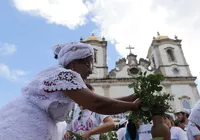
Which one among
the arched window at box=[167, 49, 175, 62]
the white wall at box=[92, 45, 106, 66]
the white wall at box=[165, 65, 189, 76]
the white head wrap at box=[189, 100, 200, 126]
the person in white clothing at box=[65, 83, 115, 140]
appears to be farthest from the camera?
the arched window at box=[167, 49, 175, 62]

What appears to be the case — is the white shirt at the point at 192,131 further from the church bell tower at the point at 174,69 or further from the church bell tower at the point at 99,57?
the church bell tower at the point at 99,57

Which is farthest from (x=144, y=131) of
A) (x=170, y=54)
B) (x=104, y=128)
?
(x=170, y=54)

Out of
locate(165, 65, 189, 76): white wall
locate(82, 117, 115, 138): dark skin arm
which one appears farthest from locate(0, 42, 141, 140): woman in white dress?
locate(165, 65, 189, 76): white wall

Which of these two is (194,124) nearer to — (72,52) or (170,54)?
(72,52)

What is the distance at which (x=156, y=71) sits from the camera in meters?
22.5

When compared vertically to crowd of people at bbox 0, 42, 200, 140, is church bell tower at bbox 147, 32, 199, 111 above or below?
above

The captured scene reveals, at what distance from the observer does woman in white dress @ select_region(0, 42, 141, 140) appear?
55.4 inches

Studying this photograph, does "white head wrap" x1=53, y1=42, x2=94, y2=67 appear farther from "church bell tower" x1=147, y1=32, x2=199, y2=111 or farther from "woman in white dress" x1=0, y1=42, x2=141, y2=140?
"church bell tower" x1=147, y1=32, x2=199, y2=111

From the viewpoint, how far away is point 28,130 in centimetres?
140

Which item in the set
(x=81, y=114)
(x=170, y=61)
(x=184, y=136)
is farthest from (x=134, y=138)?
(x=170, y=61)

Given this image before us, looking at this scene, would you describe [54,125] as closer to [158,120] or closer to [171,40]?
[158,120]

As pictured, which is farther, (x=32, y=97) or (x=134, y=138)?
(x=134, y=138)

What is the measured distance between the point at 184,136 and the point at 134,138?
92.7 inches

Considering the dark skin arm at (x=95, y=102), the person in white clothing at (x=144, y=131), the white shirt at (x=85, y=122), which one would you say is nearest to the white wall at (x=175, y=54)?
the white shirt at (x=85, y=122)
